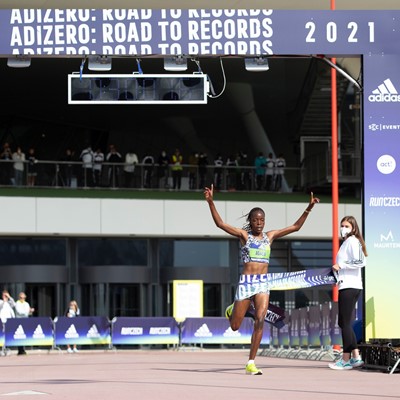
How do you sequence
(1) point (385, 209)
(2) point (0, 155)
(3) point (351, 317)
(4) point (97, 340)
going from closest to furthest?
(3) point (351, 317) → (1) point (385, 209) → (4) point (97, 340) → (2) point (0, 155)

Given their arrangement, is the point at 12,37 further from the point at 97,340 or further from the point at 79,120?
the point at 79,120

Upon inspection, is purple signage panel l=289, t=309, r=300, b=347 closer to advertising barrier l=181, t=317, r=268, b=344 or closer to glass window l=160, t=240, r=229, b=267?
advertising barrier l=181, t=317, r=268, b=344

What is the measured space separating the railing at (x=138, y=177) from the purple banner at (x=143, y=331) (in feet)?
26.6

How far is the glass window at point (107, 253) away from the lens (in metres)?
45.1

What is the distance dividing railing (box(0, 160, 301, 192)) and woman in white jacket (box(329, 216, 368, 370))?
27.4 meters

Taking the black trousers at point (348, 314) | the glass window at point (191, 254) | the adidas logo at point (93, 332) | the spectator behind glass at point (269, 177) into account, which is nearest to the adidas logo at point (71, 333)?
the adidas logo at point (93, 332)

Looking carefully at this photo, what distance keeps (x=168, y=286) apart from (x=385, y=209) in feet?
91.7

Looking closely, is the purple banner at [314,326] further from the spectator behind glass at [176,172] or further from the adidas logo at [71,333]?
the spectator behind glass at [176,172]

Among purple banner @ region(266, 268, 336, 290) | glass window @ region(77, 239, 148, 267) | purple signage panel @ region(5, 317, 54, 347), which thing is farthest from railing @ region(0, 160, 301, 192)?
purple banner @ region(266, 268, 336, 290)

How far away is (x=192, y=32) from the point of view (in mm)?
18734

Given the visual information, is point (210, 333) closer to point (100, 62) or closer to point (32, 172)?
point (32, 172)

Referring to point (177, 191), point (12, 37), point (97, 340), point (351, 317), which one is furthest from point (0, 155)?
point (351, 317)

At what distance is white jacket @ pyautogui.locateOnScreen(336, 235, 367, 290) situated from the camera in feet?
53.6

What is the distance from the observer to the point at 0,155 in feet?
143
